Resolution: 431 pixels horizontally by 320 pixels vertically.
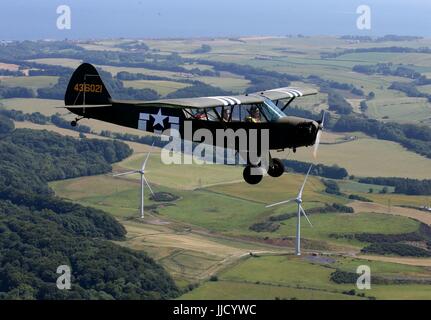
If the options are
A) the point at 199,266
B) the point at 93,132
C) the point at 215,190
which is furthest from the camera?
the point at 93,132

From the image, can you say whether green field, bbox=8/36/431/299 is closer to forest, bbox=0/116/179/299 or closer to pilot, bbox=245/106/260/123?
forest, bbox=0/116/179/299

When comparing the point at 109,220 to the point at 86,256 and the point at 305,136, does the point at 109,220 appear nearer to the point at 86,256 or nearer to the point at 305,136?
the point at 86,256

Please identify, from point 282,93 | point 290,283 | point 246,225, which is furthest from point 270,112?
point 246,225

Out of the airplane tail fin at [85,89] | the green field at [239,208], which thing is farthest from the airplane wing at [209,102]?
the green field at [239,208]

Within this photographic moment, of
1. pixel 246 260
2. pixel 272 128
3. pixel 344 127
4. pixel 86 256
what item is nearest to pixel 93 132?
pixel 344 127

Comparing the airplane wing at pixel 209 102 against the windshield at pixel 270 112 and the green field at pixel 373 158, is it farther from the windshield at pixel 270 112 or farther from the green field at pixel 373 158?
the green field at pixel 373 158

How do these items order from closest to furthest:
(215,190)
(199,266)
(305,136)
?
(305,136)
(199,266)
(215,190)
